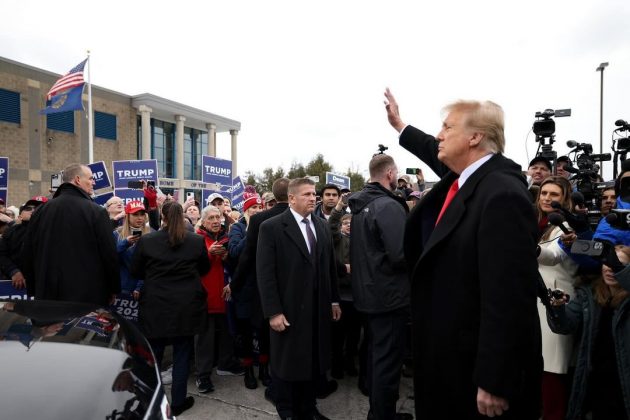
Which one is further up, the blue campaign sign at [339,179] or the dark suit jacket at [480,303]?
the blue campaign sign at [339,179]

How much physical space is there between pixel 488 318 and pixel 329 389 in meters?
3.08

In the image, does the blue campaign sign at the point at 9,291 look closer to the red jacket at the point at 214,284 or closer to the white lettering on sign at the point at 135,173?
the red jacket at the point at 214,284

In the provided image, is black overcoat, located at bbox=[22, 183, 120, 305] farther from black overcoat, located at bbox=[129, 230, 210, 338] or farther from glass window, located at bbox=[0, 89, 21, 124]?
glass window, located at bbox=[0, 89, 21, 124]

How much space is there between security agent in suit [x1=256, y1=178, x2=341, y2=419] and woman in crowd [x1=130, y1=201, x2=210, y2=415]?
856mm

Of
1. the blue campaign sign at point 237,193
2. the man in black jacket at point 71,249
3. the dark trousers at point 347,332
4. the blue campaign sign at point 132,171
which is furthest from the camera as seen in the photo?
the blue campaign sign at point 237,193

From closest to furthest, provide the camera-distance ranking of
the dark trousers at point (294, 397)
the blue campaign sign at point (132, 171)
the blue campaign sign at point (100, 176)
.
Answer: the dark trousers at point (294, 397), the blue campaign sign at point (100, 176), the blue campaign sign at point (132, 171)

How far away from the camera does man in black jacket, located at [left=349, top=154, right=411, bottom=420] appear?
134 inches

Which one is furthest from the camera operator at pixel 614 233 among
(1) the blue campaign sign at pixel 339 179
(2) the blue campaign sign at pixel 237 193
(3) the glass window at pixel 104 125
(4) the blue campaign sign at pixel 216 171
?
(3) the glass window at pixel 104 125

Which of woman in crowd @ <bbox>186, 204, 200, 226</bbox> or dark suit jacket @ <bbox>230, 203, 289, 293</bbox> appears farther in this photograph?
woman in crowd @ <bbox>186, 204, 200, 226</bbox>

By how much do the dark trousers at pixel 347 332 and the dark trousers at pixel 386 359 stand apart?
1.24 m

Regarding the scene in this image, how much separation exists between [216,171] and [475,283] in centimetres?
1032

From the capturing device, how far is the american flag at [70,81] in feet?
52.3

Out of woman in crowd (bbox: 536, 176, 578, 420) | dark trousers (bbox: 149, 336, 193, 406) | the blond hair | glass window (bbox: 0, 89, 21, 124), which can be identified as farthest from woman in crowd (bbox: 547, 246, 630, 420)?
glass window (bbox: 0, 89, 21, 124)

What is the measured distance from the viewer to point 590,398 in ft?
9.62
